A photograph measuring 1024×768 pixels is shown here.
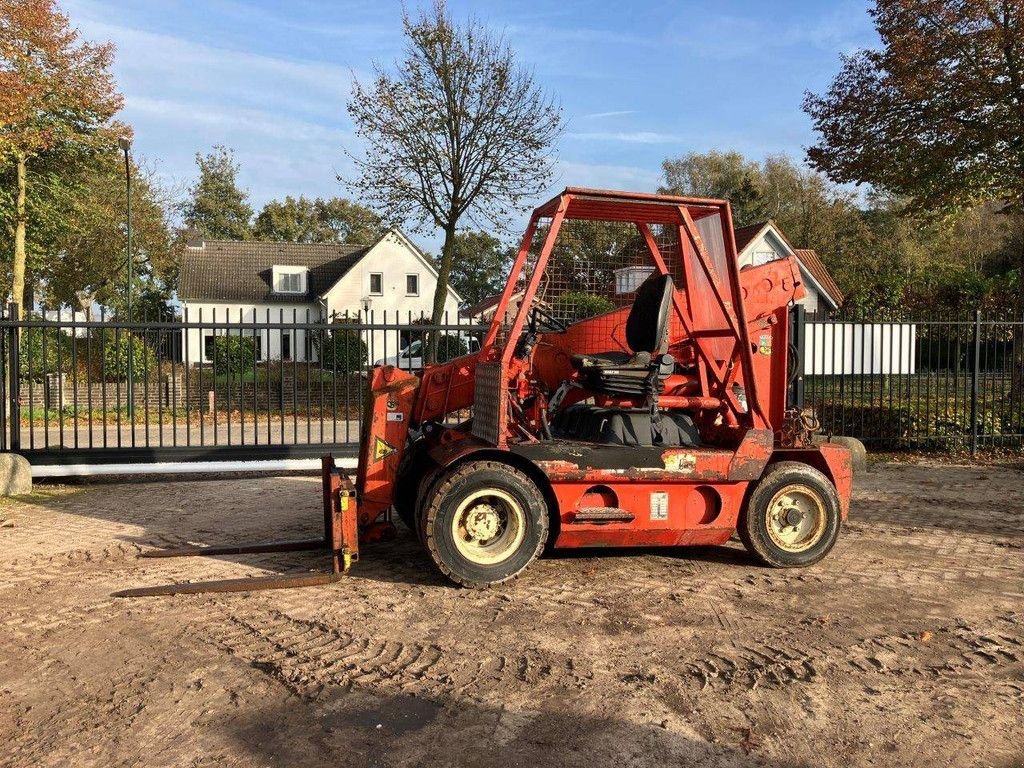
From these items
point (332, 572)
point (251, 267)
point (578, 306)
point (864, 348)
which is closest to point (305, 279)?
point (251, 267)

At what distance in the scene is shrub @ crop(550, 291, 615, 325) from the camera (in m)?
6.66

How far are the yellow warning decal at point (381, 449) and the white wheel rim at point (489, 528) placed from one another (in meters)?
0.87

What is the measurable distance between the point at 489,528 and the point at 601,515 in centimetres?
82

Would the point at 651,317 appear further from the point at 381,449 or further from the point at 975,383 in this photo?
the point at 975,383

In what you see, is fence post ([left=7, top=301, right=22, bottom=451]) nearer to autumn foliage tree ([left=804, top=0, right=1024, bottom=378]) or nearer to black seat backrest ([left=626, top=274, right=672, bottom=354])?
black seat backrest ([left=626, top=274, right=672, bottom=354])

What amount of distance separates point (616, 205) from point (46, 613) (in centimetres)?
486

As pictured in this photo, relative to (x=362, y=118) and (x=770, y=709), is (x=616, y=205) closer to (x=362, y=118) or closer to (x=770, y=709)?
(x=770, y=709)

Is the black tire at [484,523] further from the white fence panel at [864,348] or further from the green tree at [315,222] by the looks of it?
the green tree at [315,222]

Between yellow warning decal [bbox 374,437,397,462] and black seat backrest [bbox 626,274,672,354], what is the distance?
Result: 205 cm

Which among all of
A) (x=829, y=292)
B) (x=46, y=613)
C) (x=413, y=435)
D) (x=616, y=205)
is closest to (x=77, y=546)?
(x=46, y=613)

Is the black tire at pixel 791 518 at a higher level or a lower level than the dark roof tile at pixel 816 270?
lower

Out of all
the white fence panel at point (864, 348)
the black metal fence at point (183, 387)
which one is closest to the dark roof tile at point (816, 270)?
the white fence panel at point (864, 348)

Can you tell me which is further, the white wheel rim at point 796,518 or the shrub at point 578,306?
the shrub at point 578,306

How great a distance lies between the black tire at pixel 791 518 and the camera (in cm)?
621
